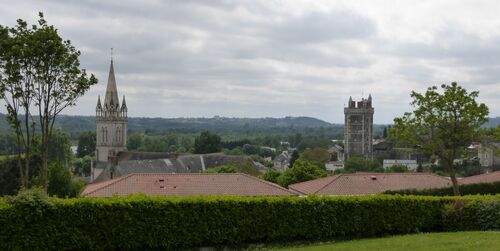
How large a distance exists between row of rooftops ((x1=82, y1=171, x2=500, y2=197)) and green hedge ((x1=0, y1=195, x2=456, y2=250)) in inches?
447

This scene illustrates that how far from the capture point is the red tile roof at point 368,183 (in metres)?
41.8

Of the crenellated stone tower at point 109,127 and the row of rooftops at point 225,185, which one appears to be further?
the crenellated stone tower at point 109,127

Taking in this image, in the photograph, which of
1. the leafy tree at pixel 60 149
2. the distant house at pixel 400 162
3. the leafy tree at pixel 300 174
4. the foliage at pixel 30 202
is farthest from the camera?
the distant house at pixel 400 162

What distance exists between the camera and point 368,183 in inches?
1708

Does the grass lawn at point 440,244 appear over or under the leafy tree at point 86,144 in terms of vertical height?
over

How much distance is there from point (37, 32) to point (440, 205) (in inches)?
735

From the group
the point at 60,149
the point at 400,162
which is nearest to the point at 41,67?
the point at 60,149

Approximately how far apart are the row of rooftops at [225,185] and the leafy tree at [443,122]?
20.3 ft

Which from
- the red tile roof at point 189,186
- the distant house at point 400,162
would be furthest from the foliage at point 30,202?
the distant house at point 400,162

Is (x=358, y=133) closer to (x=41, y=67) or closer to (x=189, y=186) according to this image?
(x=189, y=186)

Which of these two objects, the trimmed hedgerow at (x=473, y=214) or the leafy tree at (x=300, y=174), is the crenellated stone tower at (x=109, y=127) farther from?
the trimmed hedgerow at (x=473, y=214)

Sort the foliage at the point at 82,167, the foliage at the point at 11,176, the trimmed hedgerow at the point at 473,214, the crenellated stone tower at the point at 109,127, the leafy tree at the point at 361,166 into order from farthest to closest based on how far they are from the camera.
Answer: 1. the foliage at the point at 82,167
2. the crenellated stone tower at the point at 109,127
3. the leafy tree at the point at 361,166
4. the foliage at the point at 11,176
5. the trimmed hedgerow at the point at 473,214

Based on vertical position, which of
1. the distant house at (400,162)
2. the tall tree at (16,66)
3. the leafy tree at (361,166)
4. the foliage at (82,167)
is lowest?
the foliage at (82,167)

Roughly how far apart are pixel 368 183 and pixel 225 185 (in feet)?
38.6
